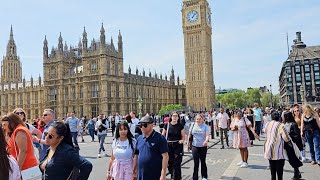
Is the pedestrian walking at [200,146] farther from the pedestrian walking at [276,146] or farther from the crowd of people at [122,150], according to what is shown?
the pedestrian walking at [276,146]

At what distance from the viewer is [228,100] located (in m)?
139

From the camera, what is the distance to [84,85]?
57719 millimetres

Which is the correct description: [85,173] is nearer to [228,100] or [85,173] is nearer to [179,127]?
[179,127]

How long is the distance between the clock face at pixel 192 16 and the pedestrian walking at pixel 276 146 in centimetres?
8009

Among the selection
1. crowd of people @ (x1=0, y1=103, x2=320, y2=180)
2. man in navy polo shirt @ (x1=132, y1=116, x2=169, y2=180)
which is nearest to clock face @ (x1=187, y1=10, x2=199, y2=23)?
crowd of people @ (x1=0, y1=103, x2=320, y2=180)

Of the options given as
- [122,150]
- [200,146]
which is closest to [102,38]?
[200,146]

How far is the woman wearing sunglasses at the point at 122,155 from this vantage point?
5.68 meters

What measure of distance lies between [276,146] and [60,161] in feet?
16.3

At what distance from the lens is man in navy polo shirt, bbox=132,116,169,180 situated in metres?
5.34

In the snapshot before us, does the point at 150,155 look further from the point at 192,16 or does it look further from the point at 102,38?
the point at 192,16

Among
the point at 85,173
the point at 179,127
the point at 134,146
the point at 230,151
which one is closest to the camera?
the point at 85,173

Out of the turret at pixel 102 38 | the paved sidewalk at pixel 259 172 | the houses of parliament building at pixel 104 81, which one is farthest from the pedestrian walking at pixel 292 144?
the turret at pixel 102 38

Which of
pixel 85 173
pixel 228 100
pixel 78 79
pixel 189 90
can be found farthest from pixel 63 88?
pixel 228 100

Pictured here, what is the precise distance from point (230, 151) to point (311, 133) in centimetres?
447
